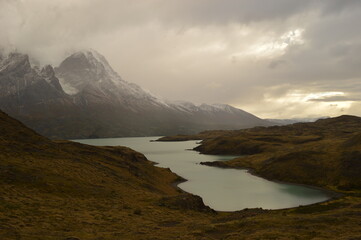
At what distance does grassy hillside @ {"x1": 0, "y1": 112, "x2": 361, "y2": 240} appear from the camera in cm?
3288

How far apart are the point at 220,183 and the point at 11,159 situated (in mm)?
67283

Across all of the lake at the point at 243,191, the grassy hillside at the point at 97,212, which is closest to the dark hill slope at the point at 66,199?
the grassy hillside at the point at 97,212

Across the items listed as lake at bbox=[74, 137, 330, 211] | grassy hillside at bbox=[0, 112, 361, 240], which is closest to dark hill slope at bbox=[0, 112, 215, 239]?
grassy hillside at bbox=[0, 112, 361, 240]

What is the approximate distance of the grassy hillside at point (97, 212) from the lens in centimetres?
3288

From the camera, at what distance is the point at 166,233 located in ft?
114

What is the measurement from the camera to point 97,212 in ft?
140

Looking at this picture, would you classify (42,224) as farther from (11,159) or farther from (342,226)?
(342,226)

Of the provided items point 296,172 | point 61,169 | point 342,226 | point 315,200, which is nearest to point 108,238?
point 342,226

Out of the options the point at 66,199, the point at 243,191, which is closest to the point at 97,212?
the point at 66,199

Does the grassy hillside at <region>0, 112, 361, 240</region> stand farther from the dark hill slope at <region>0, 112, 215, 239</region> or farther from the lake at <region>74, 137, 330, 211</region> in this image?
the lake at <region>74, 137, 330, 211</region>

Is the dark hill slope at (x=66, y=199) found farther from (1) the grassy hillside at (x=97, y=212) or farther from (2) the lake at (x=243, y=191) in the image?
(2) the lake at (x=243, y=191)

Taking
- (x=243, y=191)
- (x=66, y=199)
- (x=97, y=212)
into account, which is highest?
(x=66, y=199)

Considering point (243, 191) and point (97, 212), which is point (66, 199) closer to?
point (97, 212)

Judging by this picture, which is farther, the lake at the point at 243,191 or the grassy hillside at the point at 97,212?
the lake at the point at 243,191
